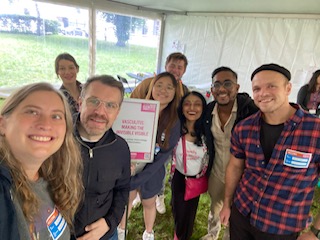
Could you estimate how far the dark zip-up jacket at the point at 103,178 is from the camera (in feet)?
4.31

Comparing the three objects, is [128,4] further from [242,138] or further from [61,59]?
[242,138]

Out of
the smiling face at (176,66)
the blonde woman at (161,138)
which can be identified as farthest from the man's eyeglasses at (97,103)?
the smiling face at (176,66)

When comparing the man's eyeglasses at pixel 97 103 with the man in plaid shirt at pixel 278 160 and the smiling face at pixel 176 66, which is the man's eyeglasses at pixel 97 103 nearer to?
the man in plaid shirt at pixel 278 160

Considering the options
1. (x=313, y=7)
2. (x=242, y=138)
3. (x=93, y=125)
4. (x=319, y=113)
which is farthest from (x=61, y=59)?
(x=313, y=7)

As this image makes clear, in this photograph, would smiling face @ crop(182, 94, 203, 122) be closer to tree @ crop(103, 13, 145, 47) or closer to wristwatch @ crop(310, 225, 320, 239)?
wristwatch @ crop(310, 225, 320, 239)

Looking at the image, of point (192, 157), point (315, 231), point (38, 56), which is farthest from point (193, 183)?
point (38, 56)

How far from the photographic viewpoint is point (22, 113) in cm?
91

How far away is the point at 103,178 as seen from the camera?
1337 millimetres

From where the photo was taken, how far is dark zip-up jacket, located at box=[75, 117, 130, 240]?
4.31 ft

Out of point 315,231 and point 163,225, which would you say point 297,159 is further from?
point 163,225

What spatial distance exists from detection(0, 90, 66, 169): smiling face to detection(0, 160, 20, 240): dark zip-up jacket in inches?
5.3

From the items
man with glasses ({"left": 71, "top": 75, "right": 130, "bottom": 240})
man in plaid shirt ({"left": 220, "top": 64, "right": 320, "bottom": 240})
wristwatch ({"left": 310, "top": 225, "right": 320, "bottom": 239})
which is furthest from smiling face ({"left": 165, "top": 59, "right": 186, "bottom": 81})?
wristwatch ({"left": 310, "top": 225, "right": 320, "bottom": 239})

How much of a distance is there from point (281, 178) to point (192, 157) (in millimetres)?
774

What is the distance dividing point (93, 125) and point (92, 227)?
1.98 ft
